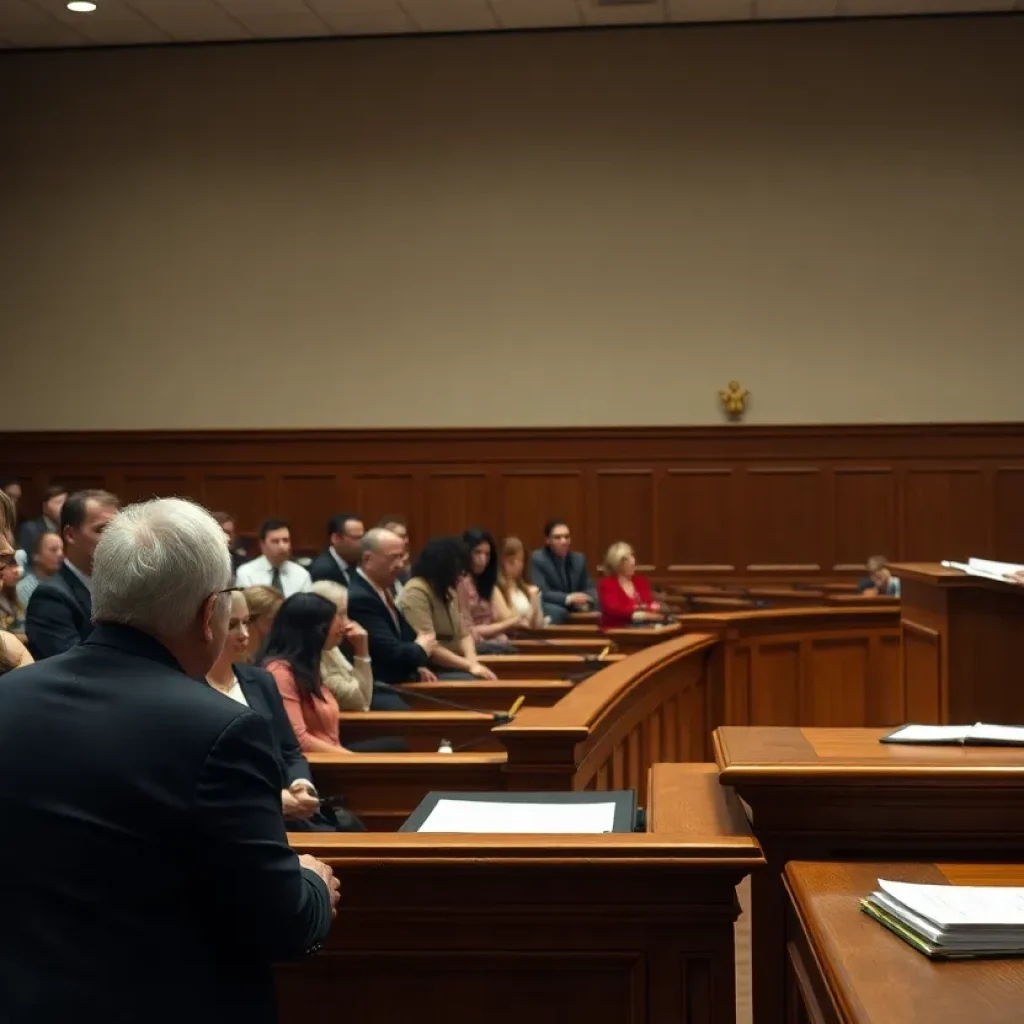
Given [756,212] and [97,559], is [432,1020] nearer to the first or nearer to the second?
[97,559]

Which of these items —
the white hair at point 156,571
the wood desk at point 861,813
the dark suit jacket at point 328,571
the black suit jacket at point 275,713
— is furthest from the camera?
the dark suit jacket at point 328,571

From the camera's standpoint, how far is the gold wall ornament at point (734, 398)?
43.8 feet

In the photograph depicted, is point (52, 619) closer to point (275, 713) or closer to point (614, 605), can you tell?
point (275, 713)

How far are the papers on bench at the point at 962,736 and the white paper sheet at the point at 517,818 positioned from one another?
0.49m

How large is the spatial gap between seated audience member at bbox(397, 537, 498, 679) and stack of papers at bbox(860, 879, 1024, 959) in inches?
214

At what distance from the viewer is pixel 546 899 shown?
2.03m

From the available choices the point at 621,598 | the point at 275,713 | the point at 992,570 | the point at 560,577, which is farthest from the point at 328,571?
the point at 992,570

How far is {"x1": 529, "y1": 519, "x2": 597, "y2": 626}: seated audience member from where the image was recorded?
10.7m

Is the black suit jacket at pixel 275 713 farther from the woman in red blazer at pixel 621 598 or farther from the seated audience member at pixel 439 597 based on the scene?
the woman in red blazer at pixel 621 598

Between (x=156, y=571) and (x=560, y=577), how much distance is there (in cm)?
937

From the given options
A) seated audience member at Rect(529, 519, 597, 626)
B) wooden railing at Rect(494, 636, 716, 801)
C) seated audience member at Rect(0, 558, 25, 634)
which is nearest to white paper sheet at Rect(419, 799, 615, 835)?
wooden railing at Rect(494, 636, 716, 801)

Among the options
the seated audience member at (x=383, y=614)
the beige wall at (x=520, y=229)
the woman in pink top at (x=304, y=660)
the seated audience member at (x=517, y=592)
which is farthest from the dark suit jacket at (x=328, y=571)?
the beige wall at (x=520, y=229)

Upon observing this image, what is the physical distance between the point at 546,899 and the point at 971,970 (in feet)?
2.18

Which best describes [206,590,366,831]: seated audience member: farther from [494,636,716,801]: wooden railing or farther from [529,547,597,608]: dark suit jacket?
→ [529,547,597,608]: dark suit jacket
